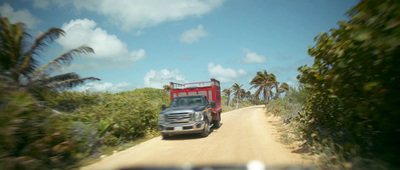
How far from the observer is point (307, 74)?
578cm

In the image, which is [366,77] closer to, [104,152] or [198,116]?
[198,116]

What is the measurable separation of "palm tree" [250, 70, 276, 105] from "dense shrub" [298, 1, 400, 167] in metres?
39.7

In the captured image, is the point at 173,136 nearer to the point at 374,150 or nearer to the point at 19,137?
the point at 19,137

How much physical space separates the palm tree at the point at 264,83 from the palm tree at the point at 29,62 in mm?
37708

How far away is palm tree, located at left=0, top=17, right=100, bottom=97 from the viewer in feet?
26.3

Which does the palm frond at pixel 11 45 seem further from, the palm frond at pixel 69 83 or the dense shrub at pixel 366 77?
the dense shrub at pixel 366 77

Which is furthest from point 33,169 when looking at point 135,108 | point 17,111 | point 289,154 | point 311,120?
point 311,120

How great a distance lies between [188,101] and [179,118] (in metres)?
1.88

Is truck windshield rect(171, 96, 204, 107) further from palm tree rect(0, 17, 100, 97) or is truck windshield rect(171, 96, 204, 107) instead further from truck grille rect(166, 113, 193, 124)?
palm tree rect(0, 17, 100, 97)

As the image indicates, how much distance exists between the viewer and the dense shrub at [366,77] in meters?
2.90

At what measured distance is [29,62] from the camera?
8.98m

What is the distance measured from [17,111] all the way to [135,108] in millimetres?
5403

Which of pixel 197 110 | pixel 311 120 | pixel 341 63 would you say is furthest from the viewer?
pixel 197 110

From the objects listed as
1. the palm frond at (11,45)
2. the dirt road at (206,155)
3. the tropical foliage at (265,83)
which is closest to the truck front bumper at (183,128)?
the dirt road at (206,155)
